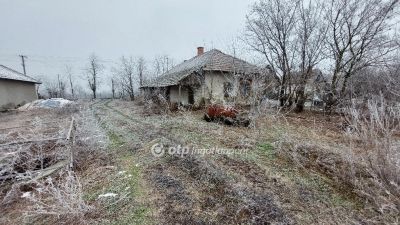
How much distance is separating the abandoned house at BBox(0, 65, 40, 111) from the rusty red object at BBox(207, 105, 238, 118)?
1950 centimetres

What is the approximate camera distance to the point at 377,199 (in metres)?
3.98

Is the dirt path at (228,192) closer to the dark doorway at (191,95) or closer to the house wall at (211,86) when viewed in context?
the house wall at (211,86)

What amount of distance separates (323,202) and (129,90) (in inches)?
2037

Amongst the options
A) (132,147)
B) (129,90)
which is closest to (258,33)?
(132,147)

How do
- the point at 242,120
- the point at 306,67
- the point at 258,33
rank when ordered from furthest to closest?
the point at 258,33, the point at 306,67, the point at 242,120

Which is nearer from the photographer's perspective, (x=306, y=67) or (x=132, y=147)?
(x=132, y=147)

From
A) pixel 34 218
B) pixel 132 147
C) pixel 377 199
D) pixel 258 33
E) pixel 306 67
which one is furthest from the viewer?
pixel 258 33

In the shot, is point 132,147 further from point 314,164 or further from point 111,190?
point 314,164

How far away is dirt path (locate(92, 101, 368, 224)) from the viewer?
3861 millimetres

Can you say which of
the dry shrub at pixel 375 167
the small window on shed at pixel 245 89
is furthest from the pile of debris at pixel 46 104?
the dry shrub at pixel 375 167

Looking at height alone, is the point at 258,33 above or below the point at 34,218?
above

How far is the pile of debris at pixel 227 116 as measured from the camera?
36.9ft

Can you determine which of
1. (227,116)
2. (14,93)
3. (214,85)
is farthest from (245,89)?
(14,93)

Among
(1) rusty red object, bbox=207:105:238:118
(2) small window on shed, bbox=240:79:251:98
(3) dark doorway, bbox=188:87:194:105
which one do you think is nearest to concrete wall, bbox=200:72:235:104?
(3) dark doorway, bbox=188:87:194:105
